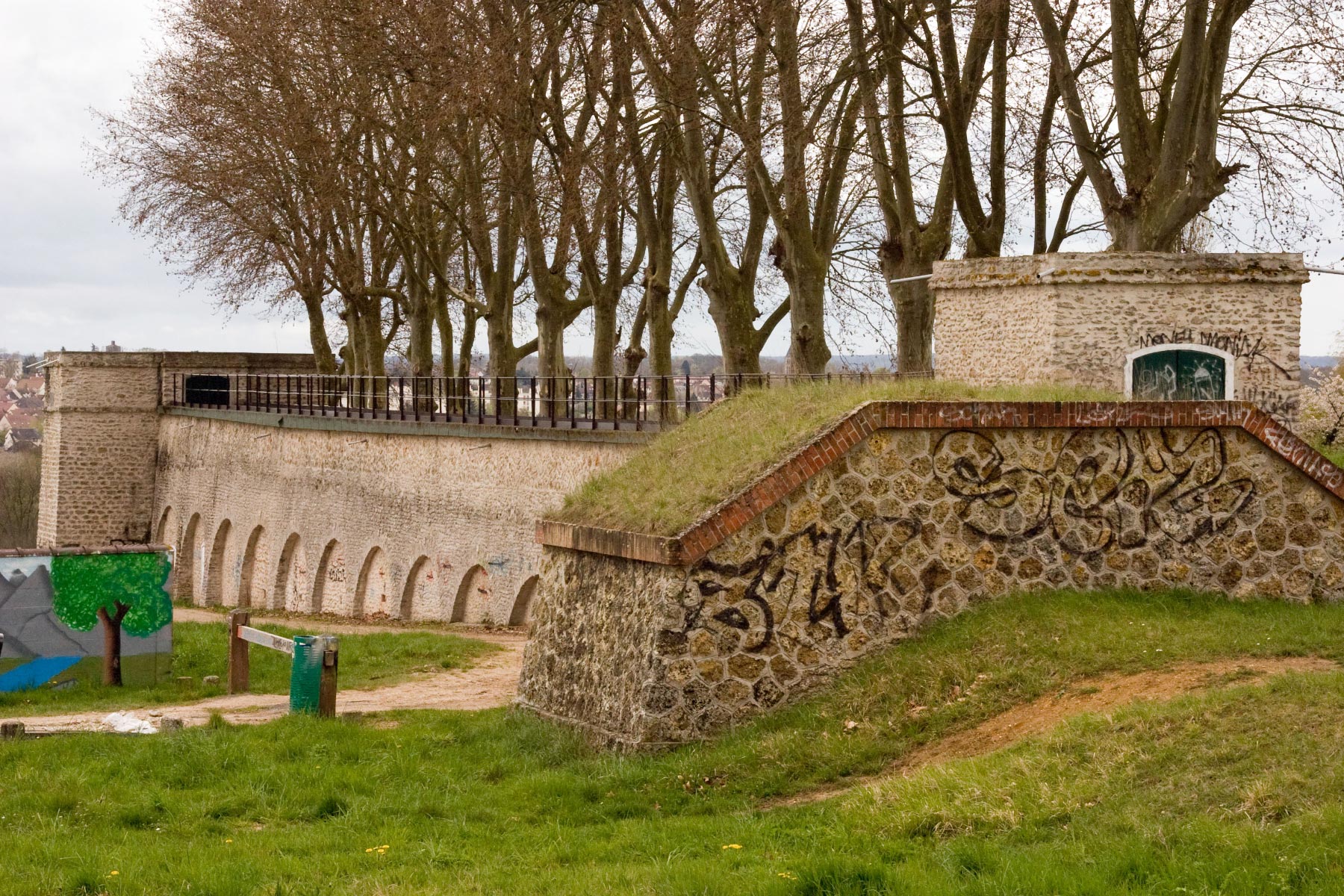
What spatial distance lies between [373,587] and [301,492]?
492 centimetres

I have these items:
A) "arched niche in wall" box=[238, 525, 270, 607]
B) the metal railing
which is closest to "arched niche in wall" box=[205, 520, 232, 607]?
"arched niche in wall" box=[238, 525, 270, 607]

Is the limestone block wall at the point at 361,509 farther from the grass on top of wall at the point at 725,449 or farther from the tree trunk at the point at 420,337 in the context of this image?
the grass on top of wall at the point at 725,449

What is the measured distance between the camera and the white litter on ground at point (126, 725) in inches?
527

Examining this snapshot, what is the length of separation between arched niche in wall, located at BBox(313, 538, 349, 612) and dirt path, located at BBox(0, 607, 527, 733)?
15.4m

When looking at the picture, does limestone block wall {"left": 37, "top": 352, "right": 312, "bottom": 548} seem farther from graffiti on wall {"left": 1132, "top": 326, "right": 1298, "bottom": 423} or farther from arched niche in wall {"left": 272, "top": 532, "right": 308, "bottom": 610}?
graffiti on wall {"left": 1132, "top": 326, "right": 1298, "bottom": 423}

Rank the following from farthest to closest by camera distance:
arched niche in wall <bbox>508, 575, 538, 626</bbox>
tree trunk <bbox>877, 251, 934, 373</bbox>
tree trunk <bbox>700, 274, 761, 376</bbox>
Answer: arched niche in wall <bbox>508, 575, 538, 626</bbox> < tree trunk <bbox>700, 274, 761, 376</bbox> < tree trunk <bbox>877, 251, 934, 373</bbox>

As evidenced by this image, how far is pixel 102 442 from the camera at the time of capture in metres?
48.0

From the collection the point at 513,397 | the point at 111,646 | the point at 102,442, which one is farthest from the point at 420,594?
the point at 102,442

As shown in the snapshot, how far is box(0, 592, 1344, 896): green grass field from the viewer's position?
767 centimetres

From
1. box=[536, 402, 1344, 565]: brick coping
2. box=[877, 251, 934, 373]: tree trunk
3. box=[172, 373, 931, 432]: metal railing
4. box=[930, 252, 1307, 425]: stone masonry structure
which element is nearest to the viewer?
box=[536, 402, 1344, 565]: brick coping

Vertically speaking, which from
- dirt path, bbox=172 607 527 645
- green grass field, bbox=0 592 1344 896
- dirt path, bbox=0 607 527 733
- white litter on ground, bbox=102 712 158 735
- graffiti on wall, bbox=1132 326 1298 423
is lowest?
dirt path, bbox=172 607 527 645

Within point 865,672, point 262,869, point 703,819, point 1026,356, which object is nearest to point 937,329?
point 1026,356

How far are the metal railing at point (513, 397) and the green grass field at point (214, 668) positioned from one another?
436 cm

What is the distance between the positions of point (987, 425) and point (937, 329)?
8.21 m
